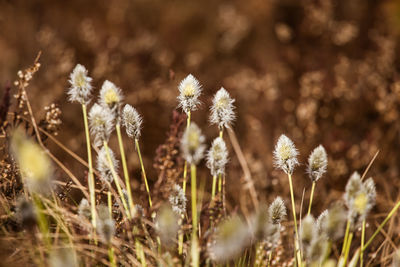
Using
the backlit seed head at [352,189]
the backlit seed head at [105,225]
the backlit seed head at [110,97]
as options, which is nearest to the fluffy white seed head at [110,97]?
the backlit seed head at [110,97]

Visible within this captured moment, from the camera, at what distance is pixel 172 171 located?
1.28 m

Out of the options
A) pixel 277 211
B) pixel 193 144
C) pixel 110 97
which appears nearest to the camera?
pixel 193 144

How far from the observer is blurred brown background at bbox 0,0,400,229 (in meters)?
4.02

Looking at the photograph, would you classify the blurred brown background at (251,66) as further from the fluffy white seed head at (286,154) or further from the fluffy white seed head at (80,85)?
the fluffy white seed head at (80,85)

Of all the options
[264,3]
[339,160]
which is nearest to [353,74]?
[339,160]

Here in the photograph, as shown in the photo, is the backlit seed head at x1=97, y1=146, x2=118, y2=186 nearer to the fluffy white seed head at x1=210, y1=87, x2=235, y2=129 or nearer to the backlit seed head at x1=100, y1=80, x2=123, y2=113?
the backlit seed head at x1=100, y1=80, x2=123, y2=113

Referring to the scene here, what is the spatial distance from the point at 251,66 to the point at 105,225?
5487 millimetres

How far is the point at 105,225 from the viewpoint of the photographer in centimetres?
113

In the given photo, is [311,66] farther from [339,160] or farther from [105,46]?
[105,46]

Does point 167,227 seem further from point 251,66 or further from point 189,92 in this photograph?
point 251,66

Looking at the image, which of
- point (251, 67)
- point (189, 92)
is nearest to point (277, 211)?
point (189, 92)

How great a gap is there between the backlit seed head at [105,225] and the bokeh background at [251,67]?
1.89 metres

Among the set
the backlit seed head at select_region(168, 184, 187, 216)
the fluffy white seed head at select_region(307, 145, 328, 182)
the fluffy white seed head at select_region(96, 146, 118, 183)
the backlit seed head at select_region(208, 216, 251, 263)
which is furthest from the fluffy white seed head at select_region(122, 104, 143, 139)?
the fluffy white seed head at select_region(307, 145, 328, 182)

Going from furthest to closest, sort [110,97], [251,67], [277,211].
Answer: [251,67]
[277,211]
[110,97]
